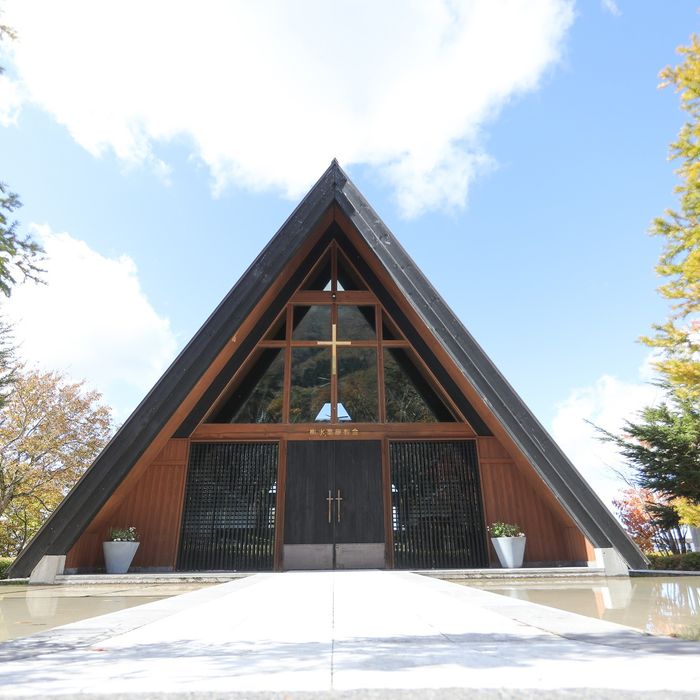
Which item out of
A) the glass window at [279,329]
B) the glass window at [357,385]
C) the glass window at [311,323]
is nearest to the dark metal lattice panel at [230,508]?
the glass window at [357,385]

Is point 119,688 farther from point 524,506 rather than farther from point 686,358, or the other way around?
point 686,358

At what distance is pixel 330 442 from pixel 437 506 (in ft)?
7.20

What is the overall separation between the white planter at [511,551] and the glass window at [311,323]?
4.77 metres

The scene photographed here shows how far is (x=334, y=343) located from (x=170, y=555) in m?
4.64

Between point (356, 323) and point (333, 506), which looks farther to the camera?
point (356, 323)

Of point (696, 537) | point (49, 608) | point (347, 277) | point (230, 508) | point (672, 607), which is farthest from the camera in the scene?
point (696, 537)

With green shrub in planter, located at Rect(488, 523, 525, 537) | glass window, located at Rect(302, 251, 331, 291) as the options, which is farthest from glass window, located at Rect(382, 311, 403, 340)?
green shrub in planter, located at Rect(488, 523, 525, 537)

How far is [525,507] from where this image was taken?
27.0 ft

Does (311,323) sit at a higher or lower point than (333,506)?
higher

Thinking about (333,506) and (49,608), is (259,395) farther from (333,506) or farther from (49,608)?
(49,608)

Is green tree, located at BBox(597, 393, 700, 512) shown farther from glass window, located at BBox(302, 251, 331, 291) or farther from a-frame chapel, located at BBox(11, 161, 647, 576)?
glass window, located at BBox(302, 251, 331, 291)

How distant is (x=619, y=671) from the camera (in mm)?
1289

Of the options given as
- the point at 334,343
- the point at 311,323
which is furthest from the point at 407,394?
the point at 311,323

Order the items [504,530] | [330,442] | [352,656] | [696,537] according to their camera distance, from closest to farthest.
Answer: [352,656]
[504,530]
[330,442]
[696,537]
